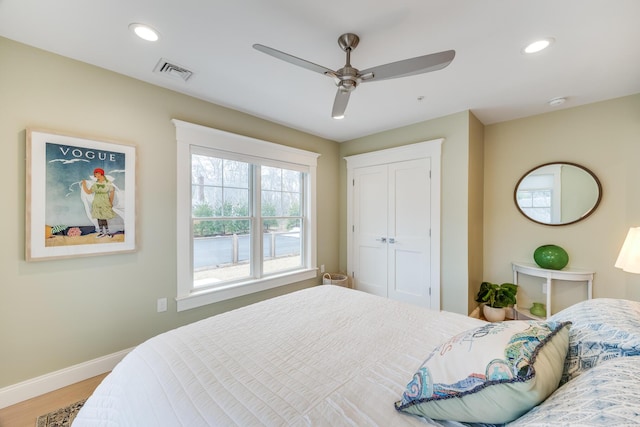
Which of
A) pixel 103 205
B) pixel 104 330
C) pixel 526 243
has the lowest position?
pixel 104 330

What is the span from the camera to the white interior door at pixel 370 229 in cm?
363

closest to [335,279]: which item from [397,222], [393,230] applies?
[393,230]

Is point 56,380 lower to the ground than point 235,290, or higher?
lower

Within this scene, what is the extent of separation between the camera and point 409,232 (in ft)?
11.1

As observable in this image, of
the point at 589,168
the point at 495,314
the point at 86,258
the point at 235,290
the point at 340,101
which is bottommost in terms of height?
the point at 495,314

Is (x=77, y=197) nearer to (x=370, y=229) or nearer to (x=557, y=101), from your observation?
(x=370, y=229)

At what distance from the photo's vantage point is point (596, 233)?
106 inches

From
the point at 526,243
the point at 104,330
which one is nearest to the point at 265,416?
the point at 104,330

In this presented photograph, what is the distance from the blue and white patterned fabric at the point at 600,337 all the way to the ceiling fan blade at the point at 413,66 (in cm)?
133

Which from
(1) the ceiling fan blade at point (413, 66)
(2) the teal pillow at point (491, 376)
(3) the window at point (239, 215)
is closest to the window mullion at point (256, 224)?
(3) the window at point (239, 215)

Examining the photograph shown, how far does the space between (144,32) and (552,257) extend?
4.21 m

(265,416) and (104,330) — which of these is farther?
(104,330)

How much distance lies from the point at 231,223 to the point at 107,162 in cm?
125

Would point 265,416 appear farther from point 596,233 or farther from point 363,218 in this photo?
point 596,233
